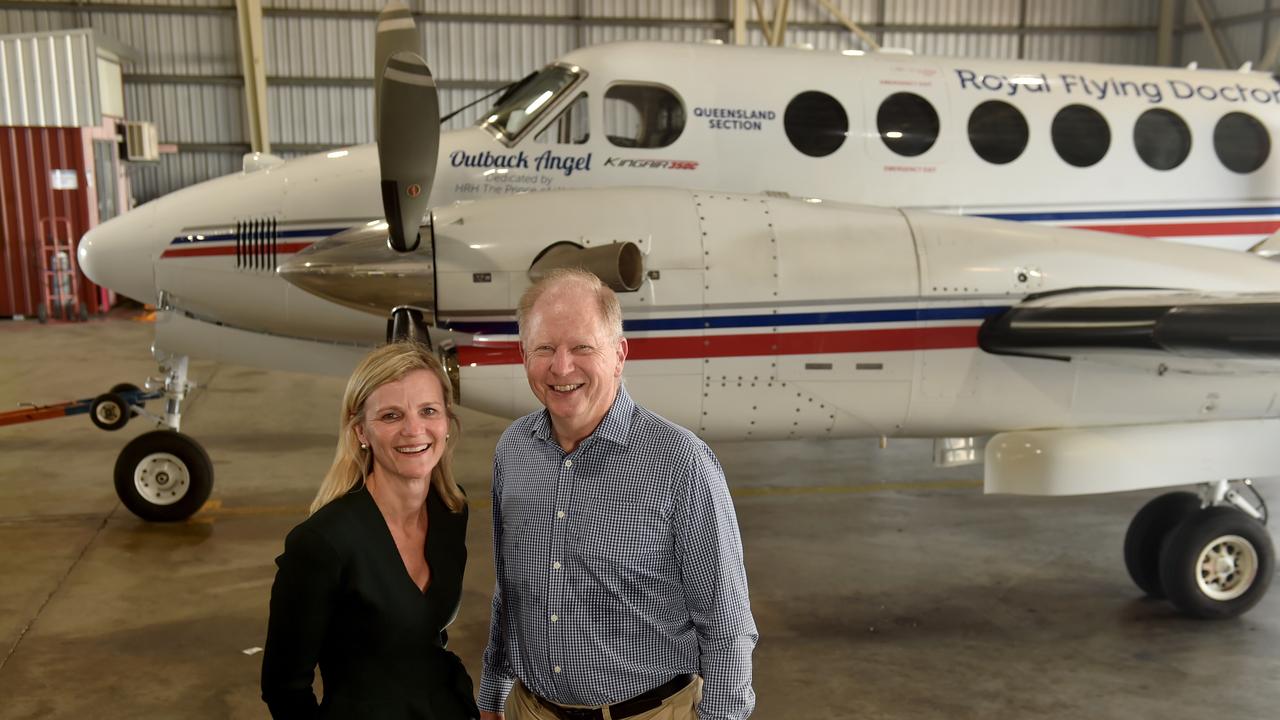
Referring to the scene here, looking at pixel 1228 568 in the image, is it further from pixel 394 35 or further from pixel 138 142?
pixel 138 142

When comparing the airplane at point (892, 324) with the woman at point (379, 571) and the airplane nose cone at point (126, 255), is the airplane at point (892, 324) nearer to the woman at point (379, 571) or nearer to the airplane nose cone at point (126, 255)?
the airplane nose cone at point (126, 255)

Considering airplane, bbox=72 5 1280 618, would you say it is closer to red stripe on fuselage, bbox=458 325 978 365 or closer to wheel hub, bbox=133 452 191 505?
red stripe on fuselage, bbox=458 325 978 365

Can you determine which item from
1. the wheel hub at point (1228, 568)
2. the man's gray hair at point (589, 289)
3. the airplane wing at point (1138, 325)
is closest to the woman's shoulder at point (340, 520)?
the man's gray hair at point (589, 289)

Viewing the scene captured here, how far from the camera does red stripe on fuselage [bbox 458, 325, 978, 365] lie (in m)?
5.81

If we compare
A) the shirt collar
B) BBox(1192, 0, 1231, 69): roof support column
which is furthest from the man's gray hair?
BBox(1192, 0, 1231, 69): roof support column

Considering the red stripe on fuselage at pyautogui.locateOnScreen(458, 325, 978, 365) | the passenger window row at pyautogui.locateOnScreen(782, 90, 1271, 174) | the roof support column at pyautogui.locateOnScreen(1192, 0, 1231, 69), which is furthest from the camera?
the roof support column at pyautogui.locateOnScreen(1192, 0, 1231, 69)

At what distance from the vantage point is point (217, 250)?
744cm

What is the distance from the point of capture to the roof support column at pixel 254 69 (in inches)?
828

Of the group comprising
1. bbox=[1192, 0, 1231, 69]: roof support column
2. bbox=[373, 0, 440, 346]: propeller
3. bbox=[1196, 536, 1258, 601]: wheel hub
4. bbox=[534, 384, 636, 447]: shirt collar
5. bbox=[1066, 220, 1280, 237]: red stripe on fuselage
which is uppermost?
bbox=[1192, 0, 1231, 69]: roof support column

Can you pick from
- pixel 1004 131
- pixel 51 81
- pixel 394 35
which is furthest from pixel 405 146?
pixel 51 81

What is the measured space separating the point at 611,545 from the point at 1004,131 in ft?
22.8

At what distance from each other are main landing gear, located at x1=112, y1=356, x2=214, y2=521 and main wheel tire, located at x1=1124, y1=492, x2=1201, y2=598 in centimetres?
656

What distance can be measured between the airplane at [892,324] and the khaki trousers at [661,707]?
2769 mm

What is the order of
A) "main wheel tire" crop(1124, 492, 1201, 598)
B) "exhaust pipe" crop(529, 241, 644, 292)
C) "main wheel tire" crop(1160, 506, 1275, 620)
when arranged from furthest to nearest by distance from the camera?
"main wheel tire" crop(1124, 492, 1201, 598)
"main wheel tire" crop(1160, 506, 1275, 620)
"exhaust pipe" crop(529, 241, 644, 292)
